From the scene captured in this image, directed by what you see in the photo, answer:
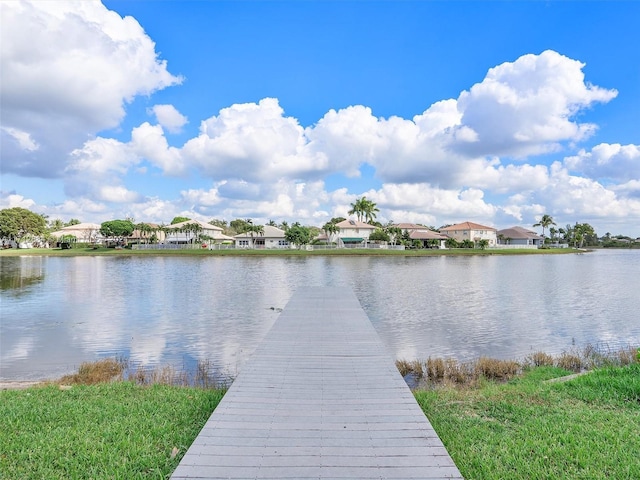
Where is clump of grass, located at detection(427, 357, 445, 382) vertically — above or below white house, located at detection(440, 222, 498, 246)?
below

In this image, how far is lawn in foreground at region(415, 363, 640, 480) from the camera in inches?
180

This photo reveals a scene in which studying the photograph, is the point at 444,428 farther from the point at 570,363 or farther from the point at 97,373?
→ the point at 97,373

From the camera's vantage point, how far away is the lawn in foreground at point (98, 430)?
15.3 ft

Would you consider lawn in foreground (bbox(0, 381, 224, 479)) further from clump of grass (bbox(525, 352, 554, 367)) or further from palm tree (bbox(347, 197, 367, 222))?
palm tree (bbox(347, 197, 367, 222))

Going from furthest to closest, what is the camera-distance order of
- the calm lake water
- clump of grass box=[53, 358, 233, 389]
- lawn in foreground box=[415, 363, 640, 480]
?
the calm lake water, clump of grass box=[53, 358, 233, 389], lawn in foreground box=[415, 363, 640, 480]

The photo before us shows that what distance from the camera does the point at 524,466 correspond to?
15.0 ft

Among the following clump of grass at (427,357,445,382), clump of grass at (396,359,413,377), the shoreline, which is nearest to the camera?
the shoreline

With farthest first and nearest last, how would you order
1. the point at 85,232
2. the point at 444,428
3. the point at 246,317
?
the point at 85,232 < the point at 246,317 < the point at 444,428

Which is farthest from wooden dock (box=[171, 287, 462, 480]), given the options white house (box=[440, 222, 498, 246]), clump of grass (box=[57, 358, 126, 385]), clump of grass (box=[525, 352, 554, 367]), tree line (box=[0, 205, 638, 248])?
white house (box=[440, 222, 498, 246])

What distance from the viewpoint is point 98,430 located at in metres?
5.56

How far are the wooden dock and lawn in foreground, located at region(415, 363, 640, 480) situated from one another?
62 centimetres

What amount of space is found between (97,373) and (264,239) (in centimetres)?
7721

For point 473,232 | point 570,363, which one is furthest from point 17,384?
point 473,232

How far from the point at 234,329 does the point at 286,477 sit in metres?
11.5
